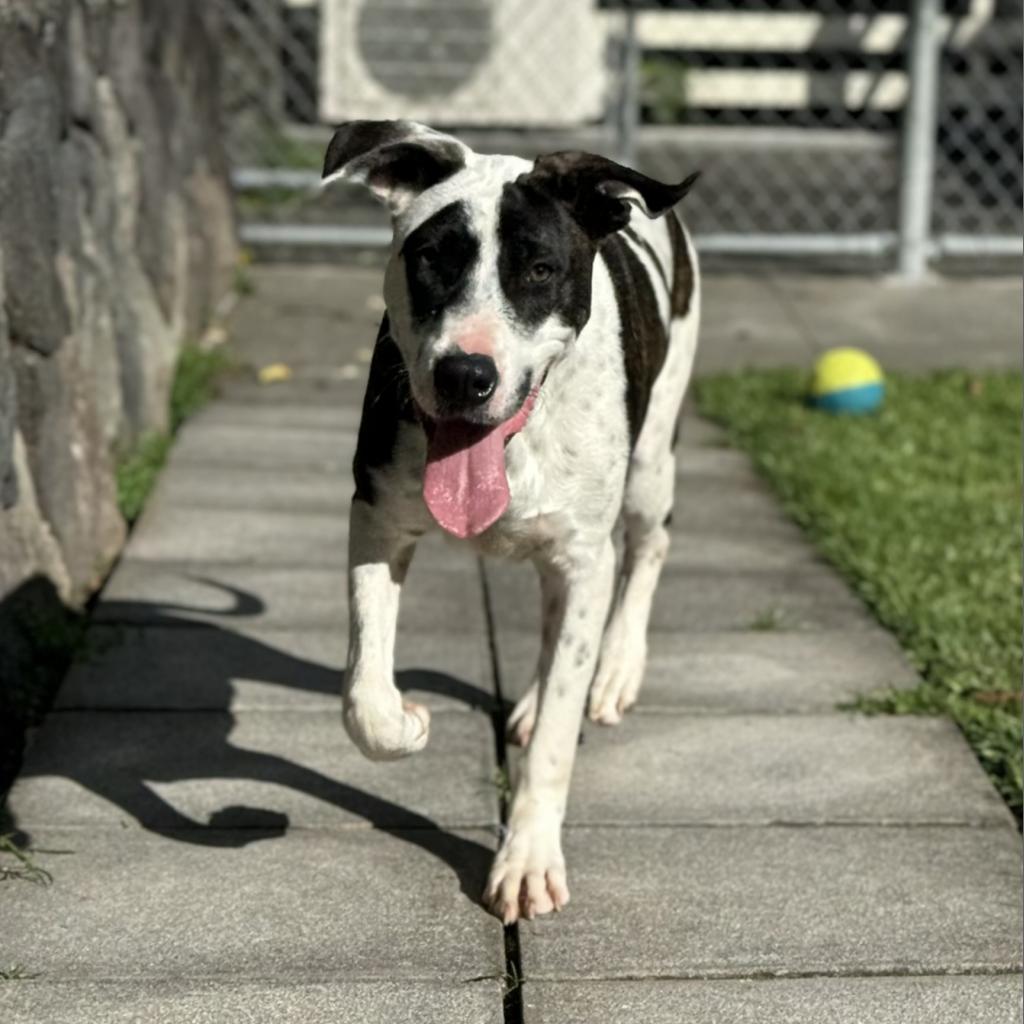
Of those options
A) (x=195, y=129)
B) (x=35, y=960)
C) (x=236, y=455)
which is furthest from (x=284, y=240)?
(x=35, y=960)

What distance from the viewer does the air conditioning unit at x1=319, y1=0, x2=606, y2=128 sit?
40.3 ft

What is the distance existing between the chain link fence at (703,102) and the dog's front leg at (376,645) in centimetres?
697

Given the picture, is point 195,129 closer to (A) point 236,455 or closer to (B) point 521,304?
(A) point 236,455

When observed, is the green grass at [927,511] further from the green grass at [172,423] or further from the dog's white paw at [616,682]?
the green grass at [172,423]

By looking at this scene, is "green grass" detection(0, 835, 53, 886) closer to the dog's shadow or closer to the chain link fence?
the dog's shadow

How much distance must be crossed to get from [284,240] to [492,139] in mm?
2134

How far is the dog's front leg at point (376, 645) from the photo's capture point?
387 cm

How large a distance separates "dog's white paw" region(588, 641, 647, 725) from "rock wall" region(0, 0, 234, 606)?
1590mm

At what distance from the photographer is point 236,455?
7.37 meters

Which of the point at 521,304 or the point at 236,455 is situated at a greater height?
the point at 521,304

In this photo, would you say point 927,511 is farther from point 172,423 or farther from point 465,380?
point 465,380

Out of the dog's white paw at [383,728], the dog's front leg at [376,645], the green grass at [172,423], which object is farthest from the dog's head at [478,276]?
the green grass at [172,423]

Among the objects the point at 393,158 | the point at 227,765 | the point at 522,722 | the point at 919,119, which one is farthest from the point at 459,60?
the point at 393,158

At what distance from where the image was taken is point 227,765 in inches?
181
